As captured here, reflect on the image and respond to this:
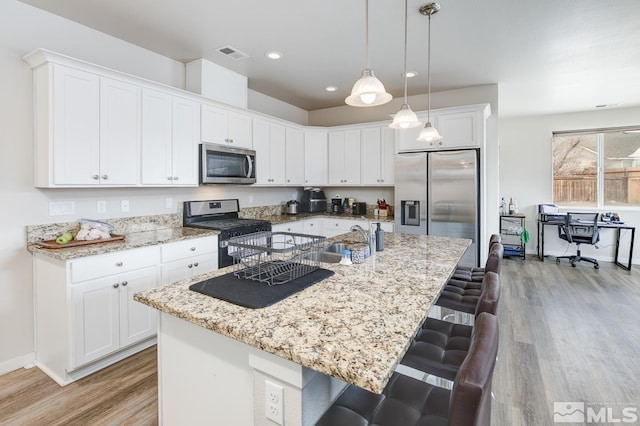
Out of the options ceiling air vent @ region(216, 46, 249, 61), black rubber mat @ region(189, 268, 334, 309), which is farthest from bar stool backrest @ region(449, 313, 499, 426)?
ceiling air vent @ region(216, 46, 249, 61)

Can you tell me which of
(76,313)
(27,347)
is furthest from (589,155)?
(27,347)

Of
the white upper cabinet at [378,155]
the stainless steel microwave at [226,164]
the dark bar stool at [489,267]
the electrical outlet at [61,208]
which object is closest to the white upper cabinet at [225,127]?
the stainless steel microwave at [226,164]

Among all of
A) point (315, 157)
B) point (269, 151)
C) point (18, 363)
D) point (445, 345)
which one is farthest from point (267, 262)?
point (315, 157)

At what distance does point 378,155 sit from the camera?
466 centimetres

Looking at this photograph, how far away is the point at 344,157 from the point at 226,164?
6.51ft

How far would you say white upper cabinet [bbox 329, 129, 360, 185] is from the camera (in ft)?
15.9

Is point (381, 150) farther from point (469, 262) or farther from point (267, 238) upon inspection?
point (267, 238)

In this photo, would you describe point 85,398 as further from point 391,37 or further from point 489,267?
point 391,37

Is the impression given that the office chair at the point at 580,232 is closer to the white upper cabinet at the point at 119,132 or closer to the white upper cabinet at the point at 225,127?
the white upper cabinet at the point at 225,127

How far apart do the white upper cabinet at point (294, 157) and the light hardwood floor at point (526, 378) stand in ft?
9.07

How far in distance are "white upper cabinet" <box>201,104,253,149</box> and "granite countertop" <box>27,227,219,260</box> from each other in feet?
3.27

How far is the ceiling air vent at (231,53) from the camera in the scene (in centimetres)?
319

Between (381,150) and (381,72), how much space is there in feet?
3.64

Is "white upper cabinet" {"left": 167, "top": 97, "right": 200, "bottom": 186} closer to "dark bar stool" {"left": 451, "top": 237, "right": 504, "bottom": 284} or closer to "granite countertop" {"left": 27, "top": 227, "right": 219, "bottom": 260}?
"granite countertop" {"left": 27, "top": 227, "right": 219, "bottom": 260}
